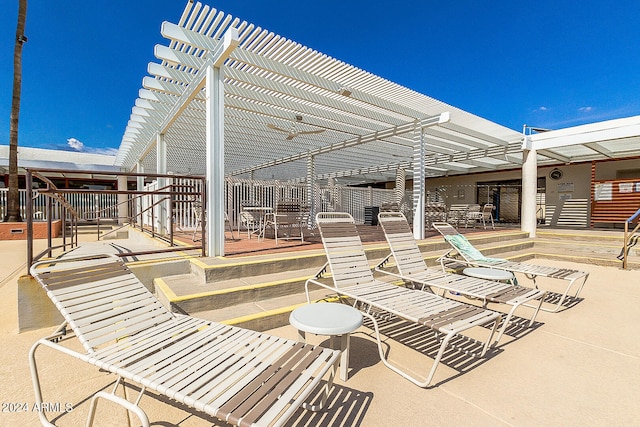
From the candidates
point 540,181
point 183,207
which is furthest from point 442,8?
point 183,207

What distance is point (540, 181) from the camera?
13367 millimetres

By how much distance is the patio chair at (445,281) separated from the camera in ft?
9.54

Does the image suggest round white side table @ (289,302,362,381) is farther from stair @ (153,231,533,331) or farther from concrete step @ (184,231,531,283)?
concrete step @ (184,231,531,283)

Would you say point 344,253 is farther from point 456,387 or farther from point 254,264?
point 456,387

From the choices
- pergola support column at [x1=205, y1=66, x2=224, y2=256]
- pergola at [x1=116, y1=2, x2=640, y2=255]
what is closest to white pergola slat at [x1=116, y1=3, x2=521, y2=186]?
pergola at [x1=116, y1=2, x2=640, y2=255]

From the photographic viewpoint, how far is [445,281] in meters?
3.41

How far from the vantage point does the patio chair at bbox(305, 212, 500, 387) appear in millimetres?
2199

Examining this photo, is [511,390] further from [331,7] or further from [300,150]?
[331,7]

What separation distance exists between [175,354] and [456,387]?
1.89m

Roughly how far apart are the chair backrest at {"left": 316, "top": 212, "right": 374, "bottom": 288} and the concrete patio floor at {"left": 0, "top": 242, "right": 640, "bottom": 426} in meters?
0.54

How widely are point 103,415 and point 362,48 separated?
863 inches

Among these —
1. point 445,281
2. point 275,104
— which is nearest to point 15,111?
point 275,104

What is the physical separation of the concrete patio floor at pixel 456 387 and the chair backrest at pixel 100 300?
17.7 inches

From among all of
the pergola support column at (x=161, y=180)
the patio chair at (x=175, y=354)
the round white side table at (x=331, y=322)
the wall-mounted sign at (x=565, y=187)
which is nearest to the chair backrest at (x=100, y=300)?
the patio chair at (x=175, y=354)
